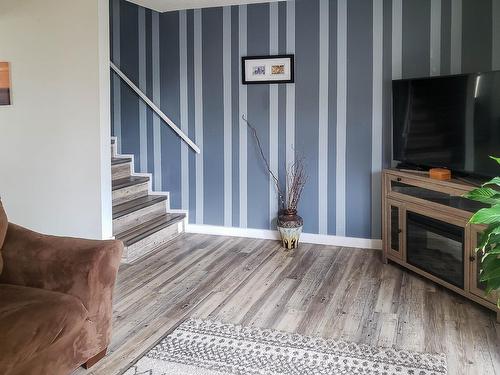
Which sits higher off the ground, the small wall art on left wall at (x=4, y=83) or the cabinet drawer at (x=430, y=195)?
the small wall art on left wall at (x=4, y=83)

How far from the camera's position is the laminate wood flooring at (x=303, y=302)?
256 cm

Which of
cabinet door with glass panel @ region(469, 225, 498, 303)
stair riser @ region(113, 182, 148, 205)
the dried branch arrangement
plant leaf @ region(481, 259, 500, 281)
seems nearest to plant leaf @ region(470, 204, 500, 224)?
plant leaf @ region(481, 259, 500, 281)

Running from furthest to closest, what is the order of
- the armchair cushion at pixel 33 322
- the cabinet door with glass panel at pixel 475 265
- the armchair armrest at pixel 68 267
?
the cabinet door with glass panel at pixel 475 265 → the armchair armrest at pixel 68 267 → the armchair cushion at pixel 33 322

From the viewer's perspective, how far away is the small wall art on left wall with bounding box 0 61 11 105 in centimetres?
396

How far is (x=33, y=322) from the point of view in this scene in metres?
1.86

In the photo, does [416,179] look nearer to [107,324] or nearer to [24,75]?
[107,324]

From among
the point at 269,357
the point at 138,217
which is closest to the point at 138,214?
the point at 138,217

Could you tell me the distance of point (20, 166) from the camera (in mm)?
4039

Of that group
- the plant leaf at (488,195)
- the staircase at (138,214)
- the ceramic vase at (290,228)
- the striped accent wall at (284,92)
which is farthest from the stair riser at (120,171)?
the plant leaf at (488,195)

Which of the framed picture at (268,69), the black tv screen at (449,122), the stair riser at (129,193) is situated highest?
the framed picture at (268,69)

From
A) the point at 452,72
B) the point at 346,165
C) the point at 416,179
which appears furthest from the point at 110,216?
the point at 452,72

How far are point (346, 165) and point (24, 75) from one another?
2901mm

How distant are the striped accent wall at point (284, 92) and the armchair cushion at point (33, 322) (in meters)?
2.88

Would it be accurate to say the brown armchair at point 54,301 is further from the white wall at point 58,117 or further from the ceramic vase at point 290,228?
Answer: the ceramic vase at point 290,228
